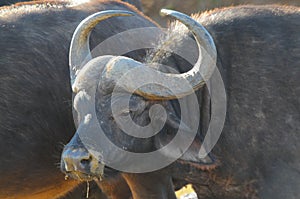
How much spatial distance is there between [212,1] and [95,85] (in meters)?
15.4

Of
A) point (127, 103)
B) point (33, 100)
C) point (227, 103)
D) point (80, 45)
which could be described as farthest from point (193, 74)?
point (33, 100)

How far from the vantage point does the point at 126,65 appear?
22.4 ft

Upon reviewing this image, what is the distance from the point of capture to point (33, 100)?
8109 mm

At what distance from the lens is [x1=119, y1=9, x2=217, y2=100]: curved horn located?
6.76m

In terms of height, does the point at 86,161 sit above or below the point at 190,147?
above

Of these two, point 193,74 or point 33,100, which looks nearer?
point 193,74

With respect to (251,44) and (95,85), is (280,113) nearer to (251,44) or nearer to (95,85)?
(251,44)

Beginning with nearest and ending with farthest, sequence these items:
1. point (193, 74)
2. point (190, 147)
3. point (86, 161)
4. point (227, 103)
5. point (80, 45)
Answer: point (86, 161) < point (193, 74) < point (190, 147) < point (227, 103) < point (80, 45)

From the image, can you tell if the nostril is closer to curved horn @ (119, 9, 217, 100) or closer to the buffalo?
the buffalo

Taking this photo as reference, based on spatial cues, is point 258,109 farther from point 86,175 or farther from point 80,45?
point 80,45

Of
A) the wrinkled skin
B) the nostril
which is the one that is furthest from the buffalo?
the wrinkled skin

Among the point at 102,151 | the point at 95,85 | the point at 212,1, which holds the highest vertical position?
the point at 95,85

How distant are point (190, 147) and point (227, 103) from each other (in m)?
0.54

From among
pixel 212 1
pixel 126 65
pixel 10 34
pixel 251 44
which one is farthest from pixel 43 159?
pixel 212 1
